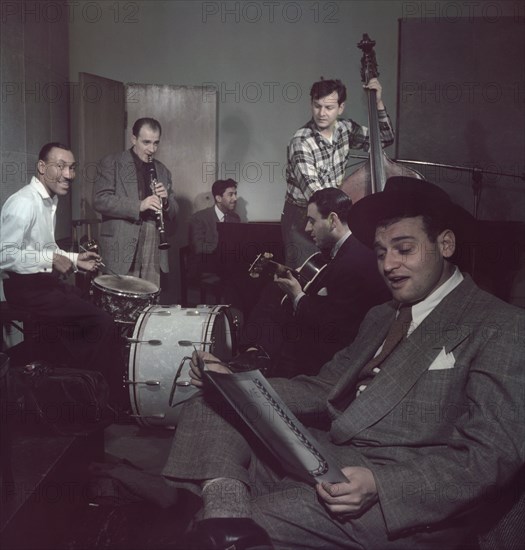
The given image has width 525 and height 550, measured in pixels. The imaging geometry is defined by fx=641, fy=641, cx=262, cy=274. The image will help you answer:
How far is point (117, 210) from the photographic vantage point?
4938 mm

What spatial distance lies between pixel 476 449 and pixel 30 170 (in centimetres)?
446

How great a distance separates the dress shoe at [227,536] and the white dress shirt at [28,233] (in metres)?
2.69

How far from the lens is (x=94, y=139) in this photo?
5805 mm

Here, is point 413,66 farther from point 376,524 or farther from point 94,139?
point 376,524

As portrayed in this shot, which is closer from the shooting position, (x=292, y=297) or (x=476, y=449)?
(x=476, y=449)

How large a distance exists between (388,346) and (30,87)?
4.35 m

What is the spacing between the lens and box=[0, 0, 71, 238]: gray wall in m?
4.61

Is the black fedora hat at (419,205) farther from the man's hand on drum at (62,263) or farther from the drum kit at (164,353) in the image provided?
the man's hand on drum at (62,263)

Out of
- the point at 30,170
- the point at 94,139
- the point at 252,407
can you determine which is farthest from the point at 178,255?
the point at 252,407

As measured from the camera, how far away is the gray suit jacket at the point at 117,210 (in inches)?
195

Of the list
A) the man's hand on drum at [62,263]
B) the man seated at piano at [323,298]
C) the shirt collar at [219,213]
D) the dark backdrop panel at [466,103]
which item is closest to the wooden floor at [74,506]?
the man seated at piano at [323,298]

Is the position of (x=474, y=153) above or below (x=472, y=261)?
above

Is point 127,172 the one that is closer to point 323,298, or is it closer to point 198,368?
point 323,298

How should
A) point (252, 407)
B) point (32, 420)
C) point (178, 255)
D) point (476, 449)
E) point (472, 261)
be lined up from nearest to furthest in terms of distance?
point (476, 449) < point (252, 407) < point (32, 420) < point (472, 261) < point (178, 255)
